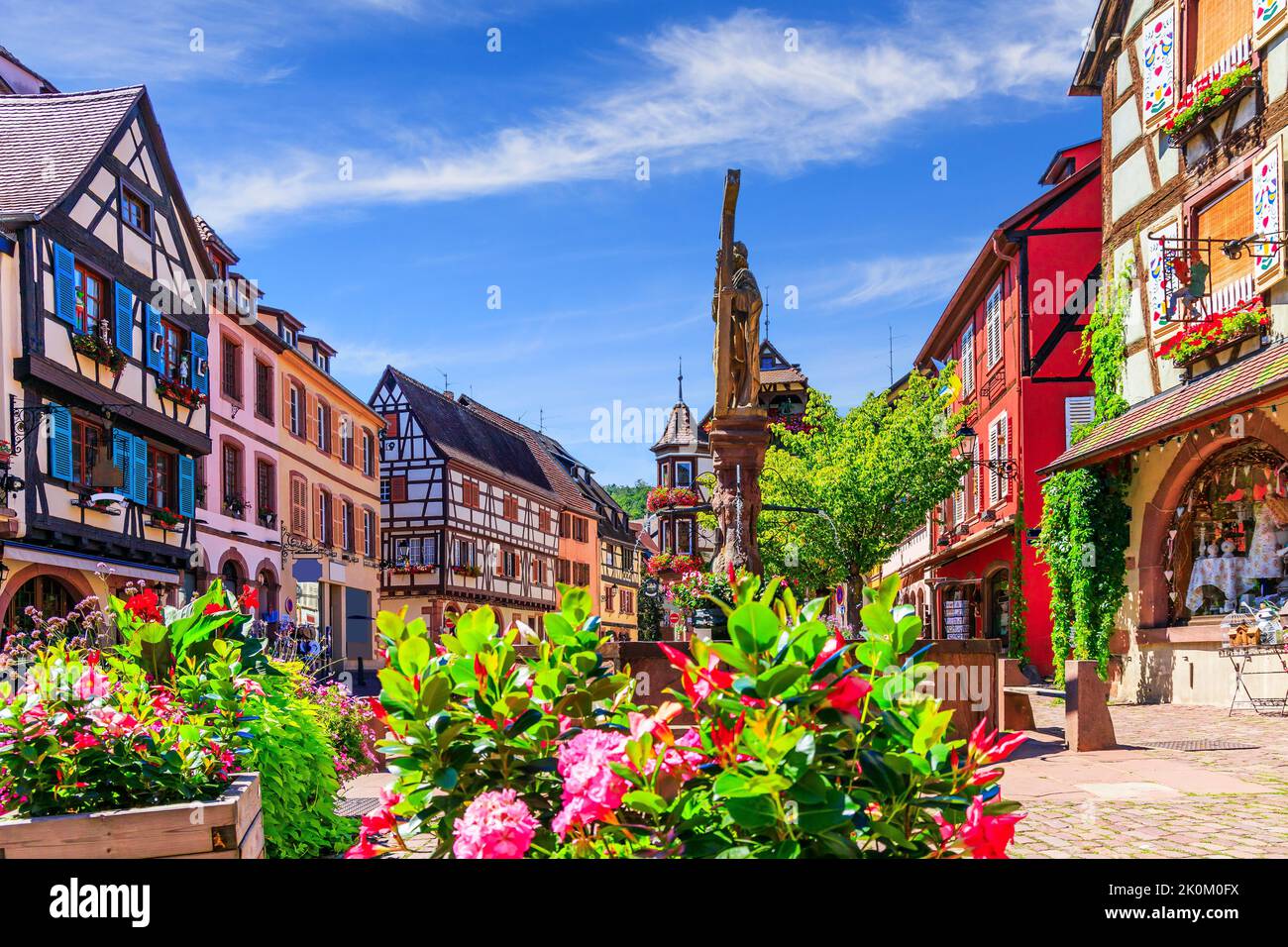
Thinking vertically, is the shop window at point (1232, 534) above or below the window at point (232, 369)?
below

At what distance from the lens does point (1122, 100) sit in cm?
1686

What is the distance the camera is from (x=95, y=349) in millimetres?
19406

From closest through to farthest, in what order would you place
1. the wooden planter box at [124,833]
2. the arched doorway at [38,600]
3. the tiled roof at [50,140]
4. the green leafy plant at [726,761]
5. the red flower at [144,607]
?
the green leafy plant at [726,761]
the wooden planter box at [124,833]
the red flower at [144,607]
the arched doorway at [38,600]
the tiled roof at [50,140]

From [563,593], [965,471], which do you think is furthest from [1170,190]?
[563,593]

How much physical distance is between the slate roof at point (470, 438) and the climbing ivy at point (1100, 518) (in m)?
27.0

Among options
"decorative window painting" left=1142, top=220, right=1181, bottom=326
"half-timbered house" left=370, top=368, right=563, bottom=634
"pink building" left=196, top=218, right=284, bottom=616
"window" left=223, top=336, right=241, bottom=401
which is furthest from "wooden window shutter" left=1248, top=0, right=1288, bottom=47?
"half-timbered house" left=370, top=368, right=563, bottom=634

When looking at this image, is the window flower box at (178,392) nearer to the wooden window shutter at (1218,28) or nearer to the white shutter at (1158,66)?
the white shutter at (1158,66)

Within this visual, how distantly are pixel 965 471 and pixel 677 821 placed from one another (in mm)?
25190

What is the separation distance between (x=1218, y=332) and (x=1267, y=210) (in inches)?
55.8

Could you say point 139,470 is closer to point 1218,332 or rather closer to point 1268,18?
point 1218,332

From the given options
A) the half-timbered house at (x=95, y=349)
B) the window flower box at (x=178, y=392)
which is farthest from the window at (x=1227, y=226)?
the window flower box at (x=178, y=392)

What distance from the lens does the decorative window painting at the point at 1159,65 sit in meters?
15.2

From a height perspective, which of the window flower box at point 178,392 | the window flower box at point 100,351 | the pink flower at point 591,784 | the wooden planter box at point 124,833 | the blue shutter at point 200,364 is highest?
the blue shutter at point 200,364
